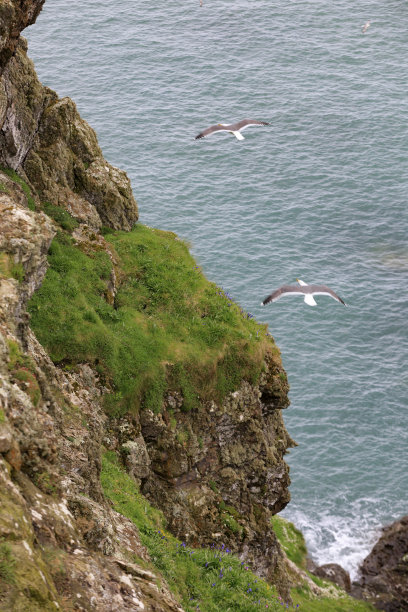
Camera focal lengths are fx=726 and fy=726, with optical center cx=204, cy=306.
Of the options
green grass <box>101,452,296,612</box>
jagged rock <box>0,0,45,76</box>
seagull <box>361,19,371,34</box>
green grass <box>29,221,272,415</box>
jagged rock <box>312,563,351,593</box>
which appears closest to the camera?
green grass <box>101,452,296,612</box>

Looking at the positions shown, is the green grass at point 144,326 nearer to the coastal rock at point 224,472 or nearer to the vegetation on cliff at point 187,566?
the coastal rock at point 224,472

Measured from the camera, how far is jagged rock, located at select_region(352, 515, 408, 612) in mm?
51219

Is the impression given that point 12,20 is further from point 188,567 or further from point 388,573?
point 388,573

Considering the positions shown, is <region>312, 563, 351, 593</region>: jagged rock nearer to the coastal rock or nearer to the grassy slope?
the grassy slope

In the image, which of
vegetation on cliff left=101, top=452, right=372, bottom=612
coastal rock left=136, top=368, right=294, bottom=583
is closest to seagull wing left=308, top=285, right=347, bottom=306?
coastal rock left=136, top=368, right=294, bottom=583

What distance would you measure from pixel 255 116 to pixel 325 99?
12.2m

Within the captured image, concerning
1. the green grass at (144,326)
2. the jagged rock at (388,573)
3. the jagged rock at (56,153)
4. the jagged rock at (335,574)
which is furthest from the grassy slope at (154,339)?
the jagged rock at (335,574)

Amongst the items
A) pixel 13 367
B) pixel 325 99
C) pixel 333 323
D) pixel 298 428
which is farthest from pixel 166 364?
pixel 325 99

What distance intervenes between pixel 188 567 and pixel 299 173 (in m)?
69.7

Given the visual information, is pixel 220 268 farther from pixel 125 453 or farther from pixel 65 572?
pixel 65 572

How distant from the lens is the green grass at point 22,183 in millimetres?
36531

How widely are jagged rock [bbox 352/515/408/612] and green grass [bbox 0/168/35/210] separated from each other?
36.3 meters

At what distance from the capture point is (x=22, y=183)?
123 feet

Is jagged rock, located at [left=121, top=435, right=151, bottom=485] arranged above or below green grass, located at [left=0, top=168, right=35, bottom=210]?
below
